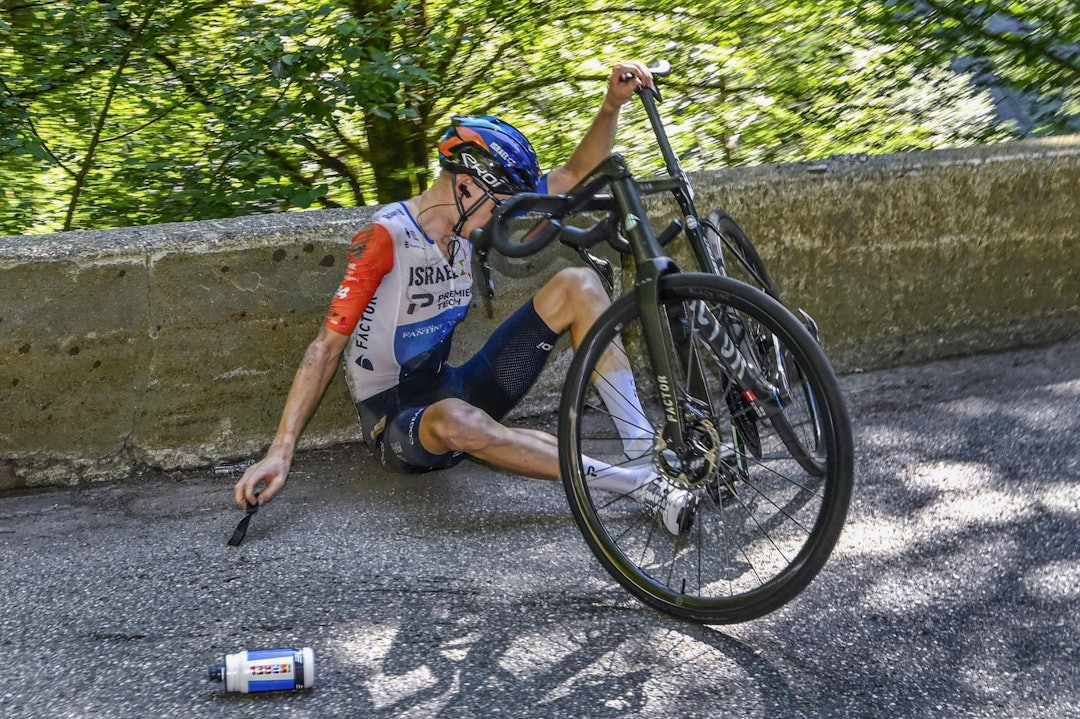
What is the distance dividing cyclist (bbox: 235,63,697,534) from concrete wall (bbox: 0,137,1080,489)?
19.8 inches

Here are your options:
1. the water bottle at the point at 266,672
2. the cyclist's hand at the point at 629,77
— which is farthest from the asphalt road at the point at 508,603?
the cyclist's hand at the point at 629,77

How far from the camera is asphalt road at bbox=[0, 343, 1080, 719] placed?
3.02 meters

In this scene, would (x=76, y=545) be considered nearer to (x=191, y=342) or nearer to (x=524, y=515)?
(x=191, y=342)

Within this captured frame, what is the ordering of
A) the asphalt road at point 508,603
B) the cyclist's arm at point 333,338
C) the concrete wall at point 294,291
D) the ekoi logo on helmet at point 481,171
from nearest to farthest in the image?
the asphalt road at point 508,603 < the cyclist's arm at point 333,338 < the ekoi logo on helmet at point 481,171 < the concrete wall at point 294,291

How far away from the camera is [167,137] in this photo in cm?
568

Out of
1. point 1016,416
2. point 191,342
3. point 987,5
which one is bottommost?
point 1016,416

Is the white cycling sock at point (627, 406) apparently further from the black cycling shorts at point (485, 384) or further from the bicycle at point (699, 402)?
the black cycling shorts at point (485, 384)

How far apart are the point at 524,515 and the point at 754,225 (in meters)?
1.73

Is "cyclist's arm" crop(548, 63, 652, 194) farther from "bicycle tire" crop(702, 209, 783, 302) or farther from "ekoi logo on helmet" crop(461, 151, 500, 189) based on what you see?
"bicycle tire" crop(702, 209, 783, 302)

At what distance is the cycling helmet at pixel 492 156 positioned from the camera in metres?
3.92

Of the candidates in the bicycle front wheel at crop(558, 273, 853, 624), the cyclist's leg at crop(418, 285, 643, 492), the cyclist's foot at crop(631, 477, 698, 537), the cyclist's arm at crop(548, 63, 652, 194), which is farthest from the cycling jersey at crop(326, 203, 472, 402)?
the cyclist's foot at crop(631, 477, 698, 537)

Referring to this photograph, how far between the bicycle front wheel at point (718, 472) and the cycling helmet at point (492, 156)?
0.65 metres

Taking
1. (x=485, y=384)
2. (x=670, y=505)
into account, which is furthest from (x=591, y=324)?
(x=670, y=505)

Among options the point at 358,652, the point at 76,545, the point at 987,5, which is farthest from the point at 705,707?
the point at 987,5
